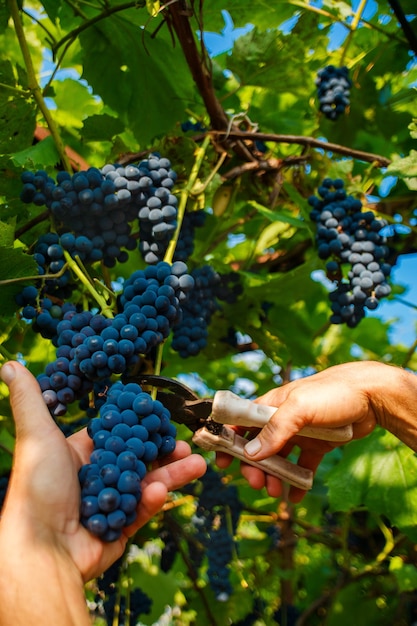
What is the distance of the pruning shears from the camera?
4.11ft

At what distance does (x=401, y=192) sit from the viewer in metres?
2.21

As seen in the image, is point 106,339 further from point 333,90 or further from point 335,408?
point 333,90

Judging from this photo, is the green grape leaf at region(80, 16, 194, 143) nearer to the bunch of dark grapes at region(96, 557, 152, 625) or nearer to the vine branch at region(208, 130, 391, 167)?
the vine branch at region(208, 130, 391, 167)

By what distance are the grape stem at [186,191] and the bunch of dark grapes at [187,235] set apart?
0.13 feet

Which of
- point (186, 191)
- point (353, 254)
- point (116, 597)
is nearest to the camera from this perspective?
point (186, 191)

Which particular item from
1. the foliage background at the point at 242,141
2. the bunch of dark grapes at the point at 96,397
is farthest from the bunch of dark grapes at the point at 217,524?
the bunch of dark grapes at the point at 96,397

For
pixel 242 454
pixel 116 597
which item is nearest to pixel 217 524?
pixel 116 597

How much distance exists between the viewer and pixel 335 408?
129 cm

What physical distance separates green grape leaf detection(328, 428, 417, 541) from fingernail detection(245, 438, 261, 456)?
36.5 inches

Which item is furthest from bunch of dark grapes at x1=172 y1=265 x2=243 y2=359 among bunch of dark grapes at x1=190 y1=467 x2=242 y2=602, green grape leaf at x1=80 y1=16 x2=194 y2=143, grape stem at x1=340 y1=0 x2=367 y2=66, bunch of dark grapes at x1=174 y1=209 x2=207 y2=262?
grape stem at x1=340 y1=0 x2=367 y2=66

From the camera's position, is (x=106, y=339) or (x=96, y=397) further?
(x=96, y=397)

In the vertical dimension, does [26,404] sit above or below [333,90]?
below

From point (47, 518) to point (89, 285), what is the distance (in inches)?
22.8

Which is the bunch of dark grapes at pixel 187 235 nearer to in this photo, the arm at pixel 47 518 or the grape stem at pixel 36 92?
the grape stem at pixel 36 92
